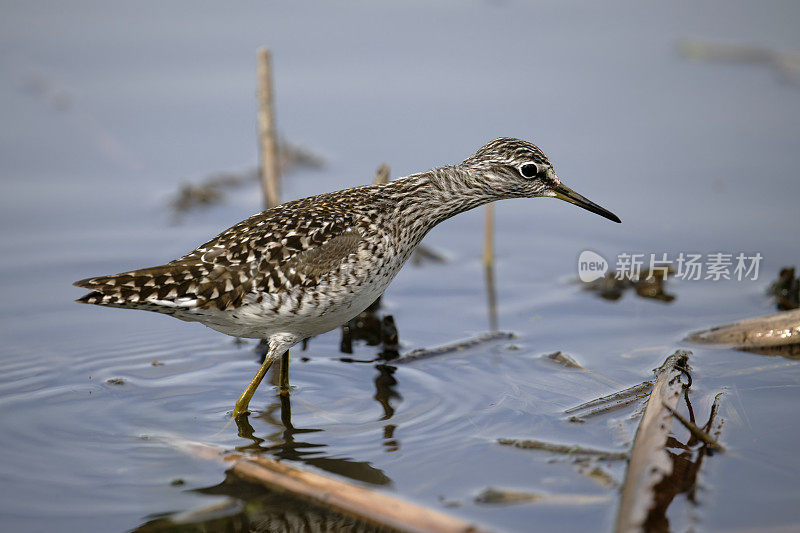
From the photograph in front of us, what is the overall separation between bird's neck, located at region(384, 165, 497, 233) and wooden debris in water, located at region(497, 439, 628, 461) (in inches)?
88.1

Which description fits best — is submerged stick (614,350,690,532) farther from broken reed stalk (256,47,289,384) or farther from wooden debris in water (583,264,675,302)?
broken reed stalk (256,47,289,384)

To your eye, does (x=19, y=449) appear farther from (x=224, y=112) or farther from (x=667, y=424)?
(x=224, y=112)

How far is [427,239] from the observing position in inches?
496

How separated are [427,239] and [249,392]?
4.74 meters

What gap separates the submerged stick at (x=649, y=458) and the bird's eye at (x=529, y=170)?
2.22m

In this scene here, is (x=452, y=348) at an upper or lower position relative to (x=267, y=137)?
lower

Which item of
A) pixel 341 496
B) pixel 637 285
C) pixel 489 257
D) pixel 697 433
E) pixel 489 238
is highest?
pixel 489 238

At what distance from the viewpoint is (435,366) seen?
9.34 m

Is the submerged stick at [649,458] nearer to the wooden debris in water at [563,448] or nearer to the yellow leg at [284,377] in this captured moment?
the wooden debris in water at [563,448]

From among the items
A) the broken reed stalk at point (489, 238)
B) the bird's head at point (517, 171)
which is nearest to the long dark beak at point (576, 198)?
the bird's head at point (517, 171)

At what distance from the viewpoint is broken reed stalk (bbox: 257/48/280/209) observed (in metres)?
11.4

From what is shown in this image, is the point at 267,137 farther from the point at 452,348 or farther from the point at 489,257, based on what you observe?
the point at 452,348

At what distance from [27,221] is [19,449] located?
5.18 metres

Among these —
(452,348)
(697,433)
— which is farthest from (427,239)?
(697,433)
